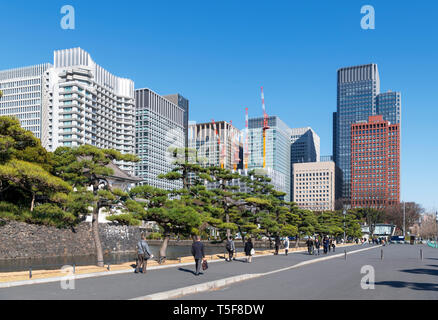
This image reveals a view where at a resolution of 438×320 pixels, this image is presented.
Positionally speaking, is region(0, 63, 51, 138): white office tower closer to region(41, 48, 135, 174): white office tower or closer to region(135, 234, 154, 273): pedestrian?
region(41, 48, 135, 174): white office tower

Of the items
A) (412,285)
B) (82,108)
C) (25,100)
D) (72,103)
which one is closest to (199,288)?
(412,285)

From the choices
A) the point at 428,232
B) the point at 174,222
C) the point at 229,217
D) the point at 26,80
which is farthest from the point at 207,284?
the point at 428,232

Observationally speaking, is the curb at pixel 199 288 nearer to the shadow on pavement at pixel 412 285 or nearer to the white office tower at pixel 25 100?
the shadow on pavement at pixel 412 285

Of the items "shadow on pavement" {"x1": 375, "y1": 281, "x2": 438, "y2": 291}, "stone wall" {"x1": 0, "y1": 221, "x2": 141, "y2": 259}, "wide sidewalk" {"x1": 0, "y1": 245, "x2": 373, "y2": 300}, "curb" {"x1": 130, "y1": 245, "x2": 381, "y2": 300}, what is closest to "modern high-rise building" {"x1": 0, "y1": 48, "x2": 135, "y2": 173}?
"stone wall" {"x1": 0, "y1": 221, "x2": 141, "y2": 259}

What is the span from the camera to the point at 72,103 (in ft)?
447

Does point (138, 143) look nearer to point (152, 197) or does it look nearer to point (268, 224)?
point (268, 224)

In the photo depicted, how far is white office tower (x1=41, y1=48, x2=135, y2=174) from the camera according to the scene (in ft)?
446

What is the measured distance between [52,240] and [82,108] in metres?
98.1

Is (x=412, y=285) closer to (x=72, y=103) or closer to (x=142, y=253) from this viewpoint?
(x=142, y=253)

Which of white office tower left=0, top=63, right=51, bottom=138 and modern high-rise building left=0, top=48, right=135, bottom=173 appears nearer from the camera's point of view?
modern high-rise building left=0, top=48, right=135, bottom=173

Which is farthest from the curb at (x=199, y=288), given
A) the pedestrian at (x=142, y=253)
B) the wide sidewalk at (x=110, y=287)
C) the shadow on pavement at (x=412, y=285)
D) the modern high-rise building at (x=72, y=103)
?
the modern high-rise building at (x=72, y=103)

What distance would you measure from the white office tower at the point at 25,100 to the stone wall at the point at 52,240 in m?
101

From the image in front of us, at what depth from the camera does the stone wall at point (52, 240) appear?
42469mm
